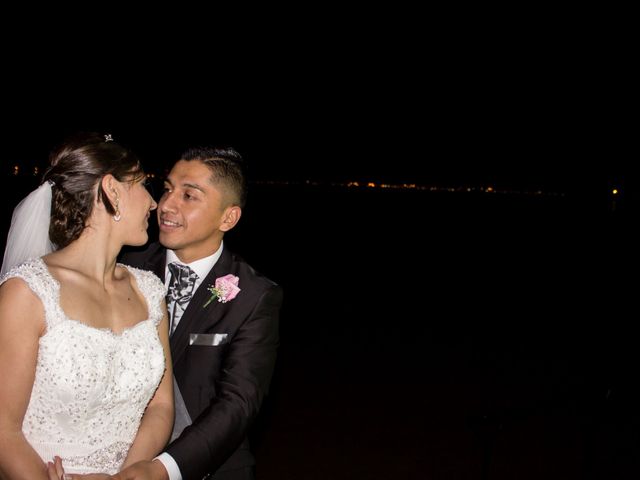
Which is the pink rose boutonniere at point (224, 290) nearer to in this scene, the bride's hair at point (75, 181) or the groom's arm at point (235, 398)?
the groom's arm at point (235, 398)

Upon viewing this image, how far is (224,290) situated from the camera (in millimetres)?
2328

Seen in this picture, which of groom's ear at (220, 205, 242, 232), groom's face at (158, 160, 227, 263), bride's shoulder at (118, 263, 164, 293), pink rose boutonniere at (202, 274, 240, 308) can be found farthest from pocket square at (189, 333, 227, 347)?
groom's ear at (220, 205, 242, 232)

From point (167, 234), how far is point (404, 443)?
3.55 m

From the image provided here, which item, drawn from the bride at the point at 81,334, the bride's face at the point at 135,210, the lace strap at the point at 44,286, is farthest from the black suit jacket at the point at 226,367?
the lace strap at the point at 44,286

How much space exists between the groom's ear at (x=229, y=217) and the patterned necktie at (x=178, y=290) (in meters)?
0.26

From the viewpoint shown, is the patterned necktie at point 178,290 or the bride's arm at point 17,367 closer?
the bride's arm at point 17,367

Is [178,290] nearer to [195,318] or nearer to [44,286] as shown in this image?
[195,318]

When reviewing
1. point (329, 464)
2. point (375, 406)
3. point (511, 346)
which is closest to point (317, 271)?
point (511, 346)

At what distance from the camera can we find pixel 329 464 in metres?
4.82

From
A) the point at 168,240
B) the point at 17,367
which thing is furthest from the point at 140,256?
the point at 17,367

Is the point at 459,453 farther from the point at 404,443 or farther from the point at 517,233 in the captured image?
the point at 517,233

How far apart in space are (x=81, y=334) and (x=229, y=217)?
991mm

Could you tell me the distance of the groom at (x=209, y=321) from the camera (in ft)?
6.79

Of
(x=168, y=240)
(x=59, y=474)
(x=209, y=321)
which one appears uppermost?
(x=168, y=240)
